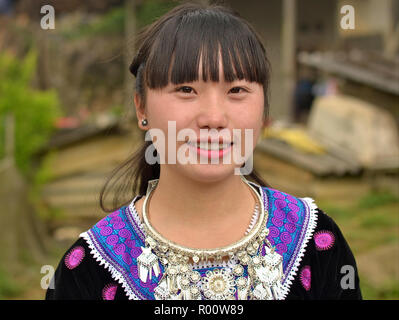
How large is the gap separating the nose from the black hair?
0.18 feet

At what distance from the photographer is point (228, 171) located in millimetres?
1563

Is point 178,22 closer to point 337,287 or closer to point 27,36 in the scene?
point 337,287

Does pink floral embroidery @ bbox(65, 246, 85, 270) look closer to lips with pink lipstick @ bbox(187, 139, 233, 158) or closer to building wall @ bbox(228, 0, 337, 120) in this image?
lips with pink lipstick @ bbox(187, 139, 233, 158)

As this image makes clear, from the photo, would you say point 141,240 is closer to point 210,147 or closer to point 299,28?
point 210,147

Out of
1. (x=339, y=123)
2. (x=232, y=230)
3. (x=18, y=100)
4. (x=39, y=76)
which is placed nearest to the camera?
(x=232, y=230)

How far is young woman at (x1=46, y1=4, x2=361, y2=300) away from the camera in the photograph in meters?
1.53


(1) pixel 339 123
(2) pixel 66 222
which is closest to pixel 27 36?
(2) pixel 66 222

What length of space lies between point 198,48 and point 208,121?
200 millimetres

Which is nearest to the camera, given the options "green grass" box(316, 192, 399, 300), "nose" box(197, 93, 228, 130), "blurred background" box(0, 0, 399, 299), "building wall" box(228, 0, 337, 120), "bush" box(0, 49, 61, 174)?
"nose" box(197, 93, 228, 130)

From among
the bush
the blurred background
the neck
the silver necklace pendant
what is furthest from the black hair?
the bush

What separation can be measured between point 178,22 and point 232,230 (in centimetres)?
62

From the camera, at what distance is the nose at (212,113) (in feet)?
4.88

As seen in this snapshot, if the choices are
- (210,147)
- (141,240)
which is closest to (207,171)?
(210,147)

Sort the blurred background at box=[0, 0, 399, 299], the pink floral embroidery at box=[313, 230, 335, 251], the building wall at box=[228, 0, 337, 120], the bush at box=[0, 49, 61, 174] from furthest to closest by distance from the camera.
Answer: the building wall at box=[228, 0, 337, 120] → the bush at box=[0, 49, 61, 174] → the blurred background at box=[0, 0, 399, 299] → the pink floral embroidery at box=[313, 230, 335, 251]
